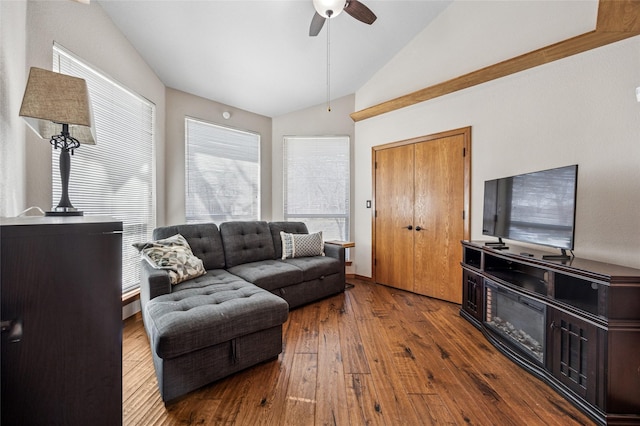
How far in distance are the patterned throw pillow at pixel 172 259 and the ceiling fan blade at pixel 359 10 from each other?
264 centimetres

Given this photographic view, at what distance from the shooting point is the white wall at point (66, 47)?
1.67 meters

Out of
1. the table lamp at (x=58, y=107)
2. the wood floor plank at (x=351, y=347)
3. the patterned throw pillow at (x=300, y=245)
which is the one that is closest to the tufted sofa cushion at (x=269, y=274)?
the patterned throw pillow at (x=300, y=245)

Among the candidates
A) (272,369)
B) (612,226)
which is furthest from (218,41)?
(612,226)

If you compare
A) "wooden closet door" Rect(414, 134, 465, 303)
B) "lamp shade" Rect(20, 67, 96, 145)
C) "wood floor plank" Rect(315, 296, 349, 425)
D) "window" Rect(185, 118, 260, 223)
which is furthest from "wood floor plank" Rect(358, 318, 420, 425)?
"window" Rect(185, 118, 260, 223)

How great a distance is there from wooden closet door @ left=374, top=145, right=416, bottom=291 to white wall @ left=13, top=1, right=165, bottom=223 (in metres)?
3.10

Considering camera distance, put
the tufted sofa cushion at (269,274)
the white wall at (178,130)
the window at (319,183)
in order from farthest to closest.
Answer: the window at (319,183) → the white wall at (178,130) → the tufted sofa cushion at (269,274)

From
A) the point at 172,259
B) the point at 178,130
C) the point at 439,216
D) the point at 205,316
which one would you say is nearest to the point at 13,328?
the point at 205,316

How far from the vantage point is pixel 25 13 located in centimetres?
160

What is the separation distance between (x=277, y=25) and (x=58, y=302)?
9.53 ft

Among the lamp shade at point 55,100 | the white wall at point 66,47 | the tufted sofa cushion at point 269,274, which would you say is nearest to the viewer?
the lamp shade at point 55,100

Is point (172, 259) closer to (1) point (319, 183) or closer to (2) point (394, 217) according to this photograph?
(1) point (319, 183)

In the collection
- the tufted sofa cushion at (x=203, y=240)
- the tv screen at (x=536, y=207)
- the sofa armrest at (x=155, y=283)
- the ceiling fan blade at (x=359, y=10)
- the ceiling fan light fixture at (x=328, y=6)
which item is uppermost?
the ceiling fan blade at (x=359, y=10)

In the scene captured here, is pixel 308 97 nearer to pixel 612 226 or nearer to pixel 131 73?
pixel 131 73

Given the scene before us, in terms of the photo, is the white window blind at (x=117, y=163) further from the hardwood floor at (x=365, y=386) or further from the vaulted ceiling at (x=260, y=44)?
the hardwood floor at (x=365, y=386)
